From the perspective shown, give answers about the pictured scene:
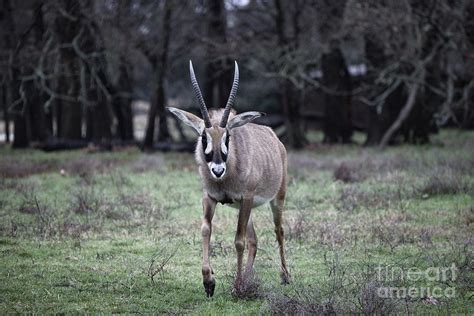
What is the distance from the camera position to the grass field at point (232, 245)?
7801mm

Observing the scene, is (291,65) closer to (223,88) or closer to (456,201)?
(223,88)

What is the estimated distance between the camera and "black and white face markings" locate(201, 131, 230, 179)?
792cm

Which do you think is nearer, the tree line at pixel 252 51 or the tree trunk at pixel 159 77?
the tree line at pixel 252 51

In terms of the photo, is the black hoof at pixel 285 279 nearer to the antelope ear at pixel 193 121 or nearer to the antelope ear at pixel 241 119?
the antelope ear at pixel 241 119

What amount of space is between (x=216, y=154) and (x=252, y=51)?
59.9ft

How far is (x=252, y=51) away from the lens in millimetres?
25875

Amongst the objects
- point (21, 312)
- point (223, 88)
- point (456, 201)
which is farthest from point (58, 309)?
point (223, 88)

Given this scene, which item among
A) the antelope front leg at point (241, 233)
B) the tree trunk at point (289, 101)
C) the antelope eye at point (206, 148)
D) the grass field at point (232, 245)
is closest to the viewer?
the grass field at point (232, 245)

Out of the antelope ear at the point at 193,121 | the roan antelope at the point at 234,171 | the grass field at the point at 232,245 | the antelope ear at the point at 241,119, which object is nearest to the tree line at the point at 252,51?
the grass field at the point at 232,245

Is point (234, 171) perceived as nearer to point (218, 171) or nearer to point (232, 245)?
point (218, 171)

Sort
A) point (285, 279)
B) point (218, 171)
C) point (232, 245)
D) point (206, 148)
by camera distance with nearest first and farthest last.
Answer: point (218, 171) < point (206, 148) < point (285, 279) < point (232, 245)

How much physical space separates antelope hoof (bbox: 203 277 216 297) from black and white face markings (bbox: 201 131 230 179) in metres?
1.17

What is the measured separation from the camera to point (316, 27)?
2662 centimetres

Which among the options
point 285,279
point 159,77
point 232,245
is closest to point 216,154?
point 285,279
